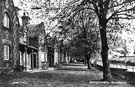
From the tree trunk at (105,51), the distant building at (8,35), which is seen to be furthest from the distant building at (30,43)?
the tree trunk at (105,51)

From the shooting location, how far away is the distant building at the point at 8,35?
65.5 ft

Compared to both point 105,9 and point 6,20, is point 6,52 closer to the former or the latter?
point 6,20

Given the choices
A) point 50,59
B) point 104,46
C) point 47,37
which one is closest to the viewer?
point 47,37

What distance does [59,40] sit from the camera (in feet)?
49.8

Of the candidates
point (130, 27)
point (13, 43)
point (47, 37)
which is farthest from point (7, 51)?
point (130, 27)

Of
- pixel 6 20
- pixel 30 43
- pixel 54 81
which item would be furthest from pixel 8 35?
pixel 30 43

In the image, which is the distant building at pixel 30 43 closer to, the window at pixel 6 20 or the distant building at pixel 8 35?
the distant building at pixel 8 35

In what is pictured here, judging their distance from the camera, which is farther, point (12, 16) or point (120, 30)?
point (12, 16)

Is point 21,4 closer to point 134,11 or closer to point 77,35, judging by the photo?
point 77,35

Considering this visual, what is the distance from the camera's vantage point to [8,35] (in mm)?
21797

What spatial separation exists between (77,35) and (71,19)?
96.3 inches

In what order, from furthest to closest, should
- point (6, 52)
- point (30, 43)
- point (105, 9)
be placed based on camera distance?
point (30, 43) → point (6, 52) → point (105, 9)

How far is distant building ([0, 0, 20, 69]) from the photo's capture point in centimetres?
1997

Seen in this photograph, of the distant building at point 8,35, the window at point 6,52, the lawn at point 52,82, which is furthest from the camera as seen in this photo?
the window at point 6,52
